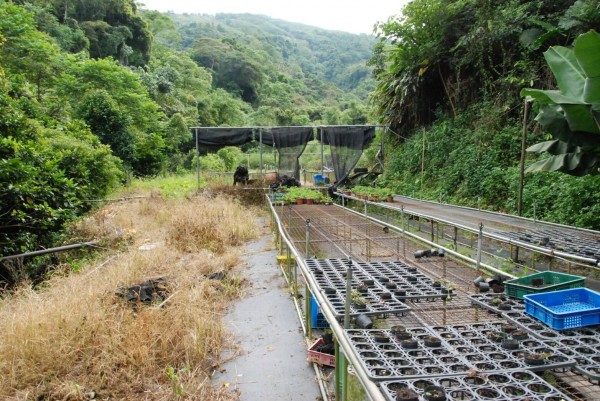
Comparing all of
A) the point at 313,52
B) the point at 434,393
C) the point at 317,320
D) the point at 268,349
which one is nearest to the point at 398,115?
the point at 317,320

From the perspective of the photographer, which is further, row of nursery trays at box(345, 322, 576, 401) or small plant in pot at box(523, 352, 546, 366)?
small plant in pot at box(523, 352, 546, 366)

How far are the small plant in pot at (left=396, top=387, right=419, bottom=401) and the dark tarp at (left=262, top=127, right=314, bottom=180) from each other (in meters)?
11.6

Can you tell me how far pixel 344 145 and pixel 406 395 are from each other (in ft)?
37.9

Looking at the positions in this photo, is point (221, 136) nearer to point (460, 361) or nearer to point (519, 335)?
point (519, 335)

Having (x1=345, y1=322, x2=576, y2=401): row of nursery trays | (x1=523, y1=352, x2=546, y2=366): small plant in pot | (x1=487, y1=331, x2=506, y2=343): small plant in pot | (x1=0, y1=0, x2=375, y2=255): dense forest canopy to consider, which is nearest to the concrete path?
(x1=345, y1=322, x2=576, y2=401): row of nursery trays

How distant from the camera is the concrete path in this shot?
10.3ft

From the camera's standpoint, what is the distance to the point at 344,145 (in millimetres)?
12781

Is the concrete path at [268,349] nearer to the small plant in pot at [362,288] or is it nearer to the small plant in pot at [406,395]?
the small plant in pot at [362,288]

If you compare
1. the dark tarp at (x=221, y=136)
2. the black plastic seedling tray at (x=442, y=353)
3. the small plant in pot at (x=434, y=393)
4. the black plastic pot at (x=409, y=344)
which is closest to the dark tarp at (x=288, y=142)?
the dark tarp at (x=221, y=136)

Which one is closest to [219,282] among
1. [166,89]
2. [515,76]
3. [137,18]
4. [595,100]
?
[595,100]

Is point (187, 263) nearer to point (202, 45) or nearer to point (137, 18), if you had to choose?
point (137, 18)

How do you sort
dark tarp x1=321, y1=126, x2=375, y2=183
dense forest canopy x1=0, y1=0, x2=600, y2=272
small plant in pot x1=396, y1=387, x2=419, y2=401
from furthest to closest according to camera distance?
dark tarp x1=321, y1=126, x2=375, y2=183 → dense forest canopy x1=0, y1=0, x2=600, y2=272 → small plant in pot x1=396, y1=387, x2=419, y2=401

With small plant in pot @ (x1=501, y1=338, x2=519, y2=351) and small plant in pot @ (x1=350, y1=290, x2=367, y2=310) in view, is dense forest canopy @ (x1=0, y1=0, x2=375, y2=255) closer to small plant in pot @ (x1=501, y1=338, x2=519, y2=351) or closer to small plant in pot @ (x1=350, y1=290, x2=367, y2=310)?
small plant in pot @ (x1=350, y1=290, x2=367, y2=310)

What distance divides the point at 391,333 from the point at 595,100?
3494mm
